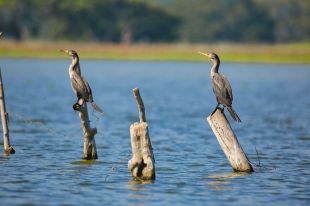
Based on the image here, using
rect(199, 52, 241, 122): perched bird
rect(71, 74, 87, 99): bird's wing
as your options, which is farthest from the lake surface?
rect(71, 74, 87, 99): bird's wing

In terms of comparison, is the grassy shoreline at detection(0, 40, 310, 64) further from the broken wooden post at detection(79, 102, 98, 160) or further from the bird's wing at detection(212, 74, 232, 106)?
the bird's wing at detection(212, 74, 232, 106)

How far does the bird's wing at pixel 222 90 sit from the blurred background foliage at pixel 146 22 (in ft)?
278

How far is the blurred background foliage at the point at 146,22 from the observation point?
10494cm

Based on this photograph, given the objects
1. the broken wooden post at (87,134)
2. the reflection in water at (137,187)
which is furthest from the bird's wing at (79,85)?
the reflection in water at (137,187)

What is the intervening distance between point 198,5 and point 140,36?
3126 centimetres

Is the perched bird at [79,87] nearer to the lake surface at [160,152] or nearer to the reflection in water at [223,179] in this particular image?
the lake surface at [160,152]

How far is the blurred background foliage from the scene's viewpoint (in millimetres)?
104938

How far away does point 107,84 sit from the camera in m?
49.9

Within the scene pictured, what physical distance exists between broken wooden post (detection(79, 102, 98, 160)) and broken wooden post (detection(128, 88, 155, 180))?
187 centimetres

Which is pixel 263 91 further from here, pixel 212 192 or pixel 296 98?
pixel 212 192

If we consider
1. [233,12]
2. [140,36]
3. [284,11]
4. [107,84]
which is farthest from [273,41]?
[107,84]

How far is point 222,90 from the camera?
15.6m

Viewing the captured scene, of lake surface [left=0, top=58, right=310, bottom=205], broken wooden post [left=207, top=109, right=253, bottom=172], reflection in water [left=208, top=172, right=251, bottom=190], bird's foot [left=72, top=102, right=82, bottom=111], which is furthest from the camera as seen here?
bird's foot [left=72, top=102, right=82, bottom=111]

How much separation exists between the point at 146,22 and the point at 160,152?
93.8 metres
